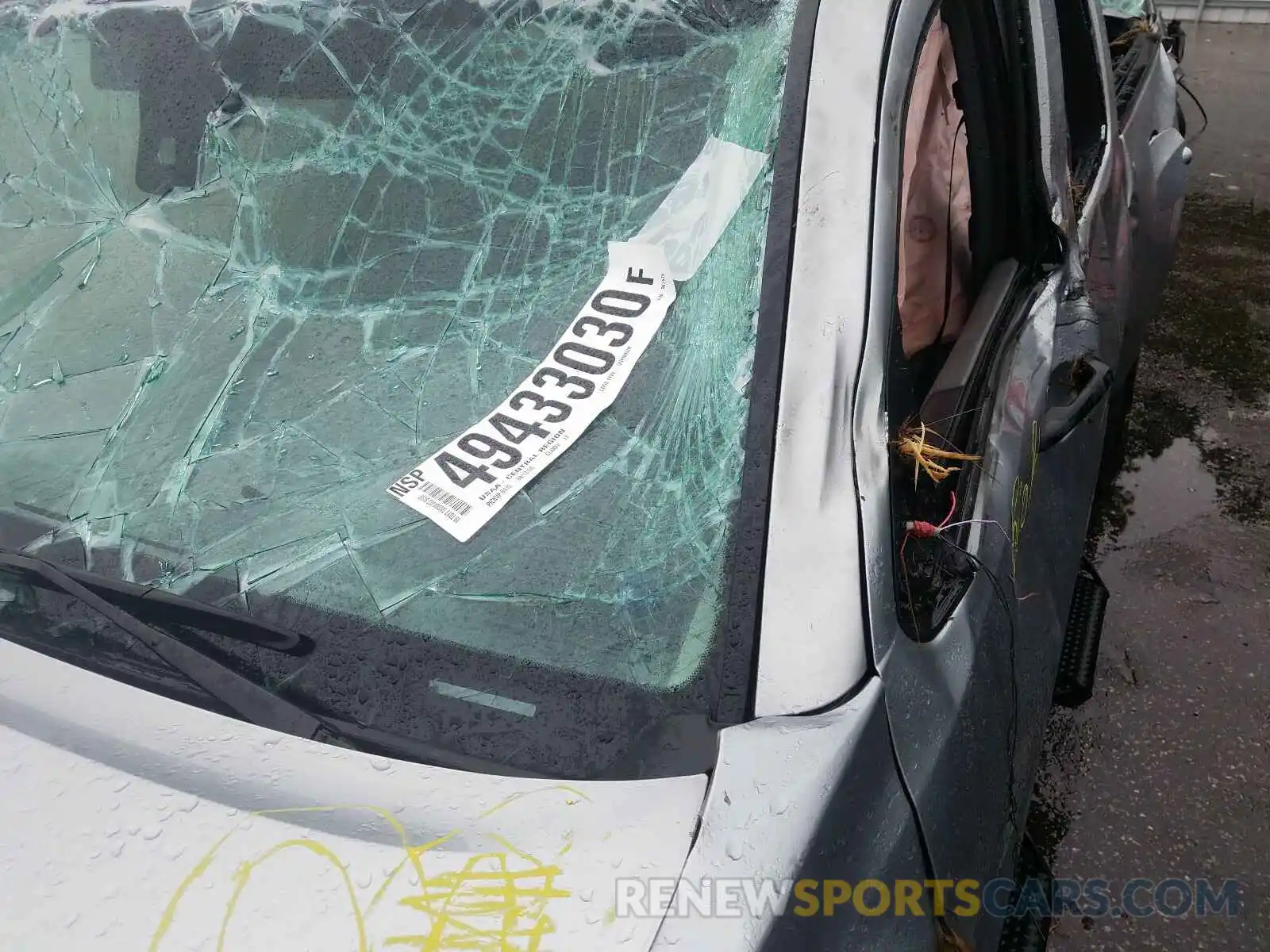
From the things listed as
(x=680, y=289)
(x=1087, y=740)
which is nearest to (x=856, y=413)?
(x=680, y=289)

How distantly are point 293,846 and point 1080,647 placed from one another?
147 cm

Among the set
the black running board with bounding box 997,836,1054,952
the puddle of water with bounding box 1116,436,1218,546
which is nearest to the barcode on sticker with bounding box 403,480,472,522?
the black running board with bounding box 997,836,1054,952

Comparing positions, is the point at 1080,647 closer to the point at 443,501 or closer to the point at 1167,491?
the point at 443,501

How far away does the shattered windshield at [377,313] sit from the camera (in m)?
1.13

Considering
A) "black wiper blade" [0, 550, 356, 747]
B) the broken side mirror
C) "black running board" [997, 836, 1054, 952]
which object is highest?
the broken side mirror

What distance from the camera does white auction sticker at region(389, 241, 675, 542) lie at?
3.96 feet

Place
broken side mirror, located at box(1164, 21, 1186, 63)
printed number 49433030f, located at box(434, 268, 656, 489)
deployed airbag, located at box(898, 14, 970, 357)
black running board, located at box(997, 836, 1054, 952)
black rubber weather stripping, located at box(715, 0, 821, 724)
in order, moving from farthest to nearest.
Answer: broken side mirror, located at box(1164, 21, 1186, 63), deployed airbag, located at box(898, 14, 970, 357), black running board, located at box(997, 836, 1054, 952), printed number 49433030f, located at box(434, 268, 656, 489), black rubber weather stripping, located at box(715, 0, 821, 724)

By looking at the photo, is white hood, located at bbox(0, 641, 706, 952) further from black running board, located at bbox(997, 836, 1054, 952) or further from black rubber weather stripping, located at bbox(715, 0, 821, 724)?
black running board, located at bbox(997, 836, 1054, 952)

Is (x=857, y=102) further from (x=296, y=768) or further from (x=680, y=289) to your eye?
(x=296, y=768)

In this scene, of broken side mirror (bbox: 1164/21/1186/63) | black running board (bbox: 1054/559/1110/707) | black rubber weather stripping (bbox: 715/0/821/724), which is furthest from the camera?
broken side mirror (bbox: 1164/21/1186/63)

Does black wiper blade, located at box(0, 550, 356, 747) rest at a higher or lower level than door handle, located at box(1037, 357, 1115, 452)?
lower

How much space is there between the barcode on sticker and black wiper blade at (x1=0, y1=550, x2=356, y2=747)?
0.28m

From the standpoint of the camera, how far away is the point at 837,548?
1.04 meters

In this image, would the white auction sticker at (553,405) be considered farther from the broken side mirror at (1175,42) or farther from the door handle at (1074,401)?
the broken side mirror at (1175,42)
